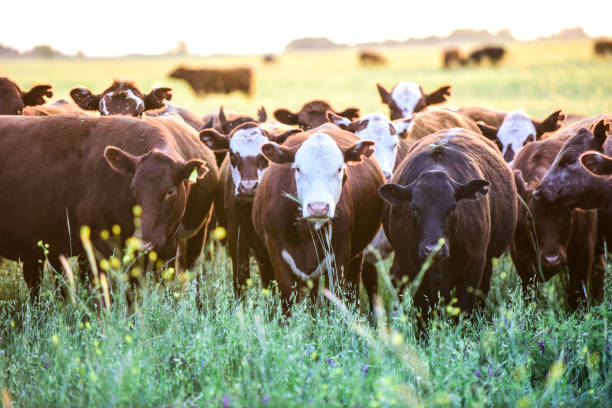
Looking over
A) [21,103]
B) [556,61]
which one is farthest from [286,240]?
[556,61]

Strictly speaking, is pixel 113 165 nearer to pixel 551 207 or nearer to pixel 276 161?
pixel 276 161

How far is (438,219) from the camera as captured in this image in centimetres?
518

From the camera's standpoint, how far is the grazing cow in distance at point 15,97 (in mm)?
7770

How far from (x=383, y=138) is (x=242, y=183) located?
5.42 ft

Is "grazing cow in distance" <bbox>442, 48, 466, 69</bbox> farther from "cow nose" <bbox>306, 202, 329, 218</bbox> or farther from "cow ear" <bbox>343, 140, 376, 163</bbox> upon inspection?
"cow nose" <bbox>306, 202, 329, 218</bbox>

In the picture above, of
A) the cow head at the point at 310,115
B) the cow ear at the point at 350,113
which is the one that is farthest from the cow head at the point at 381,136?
the cow ear at the point at 350,113

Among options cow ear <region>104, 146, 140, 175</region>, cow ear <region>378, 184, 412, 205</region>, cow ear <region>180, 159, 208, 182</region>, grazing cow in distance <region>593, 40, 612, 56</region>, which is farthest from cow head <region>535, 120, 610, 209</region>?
grazing cow in distance <region>593, 40, 612, 56</region>

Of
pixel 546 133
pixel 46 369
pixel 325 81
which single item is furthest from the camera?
pixel 325 81

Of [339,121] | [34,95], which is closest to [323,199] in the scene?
[339,121]

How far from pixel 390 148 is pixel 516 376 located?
3520mm

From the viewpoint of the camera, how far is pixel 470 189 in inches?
206

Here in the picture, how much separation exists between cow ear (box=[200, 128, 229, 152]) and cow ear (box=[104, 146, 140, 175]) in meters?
1.34

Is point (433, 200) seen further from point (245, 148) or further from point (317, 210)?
point (245, 148)

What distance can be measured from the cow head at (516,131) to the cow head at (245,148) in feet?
9.61
